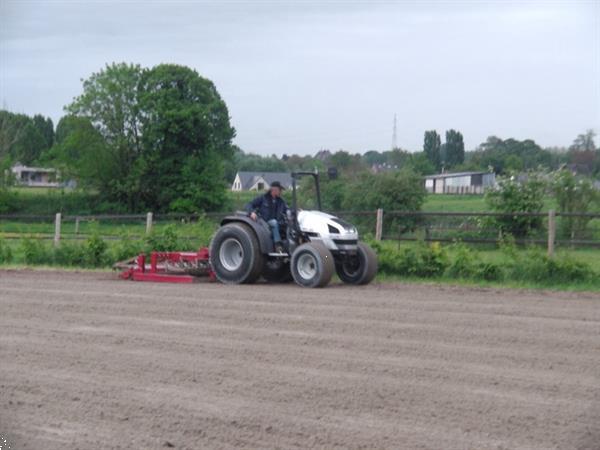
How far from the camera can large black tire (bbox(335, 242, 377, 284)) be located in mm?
15242

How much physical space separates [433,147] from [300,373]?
36.1 m

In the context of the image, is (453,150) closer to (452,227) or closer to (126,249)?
(452,227)

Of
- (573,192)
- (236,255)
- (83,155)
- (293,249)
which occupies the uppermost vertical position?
(83,155)

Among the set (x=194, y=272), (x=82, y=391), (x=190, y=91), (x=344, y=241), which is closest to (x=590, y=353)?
(x=82, y=391)

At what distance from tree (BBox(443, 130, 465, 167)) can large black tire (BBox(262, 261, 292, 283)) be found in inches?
1069

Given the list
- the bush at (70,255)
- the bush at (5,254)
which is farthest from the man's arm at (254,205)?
the bush at (5,254)

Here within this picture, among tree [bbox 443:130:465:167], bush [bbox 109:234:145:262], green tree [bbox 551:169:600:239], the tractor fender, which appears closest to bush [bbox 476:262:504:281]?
the tractor fender

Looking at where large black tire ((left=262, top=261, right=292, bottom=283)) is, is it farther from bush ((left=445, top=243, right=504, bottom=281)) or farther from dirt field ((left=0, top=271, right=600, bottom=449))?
bush ((left=445, top=243, right=504, bottom=281))

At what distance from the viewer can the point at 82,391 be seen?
7.52 m

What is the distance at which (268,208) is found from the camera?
1527 cm

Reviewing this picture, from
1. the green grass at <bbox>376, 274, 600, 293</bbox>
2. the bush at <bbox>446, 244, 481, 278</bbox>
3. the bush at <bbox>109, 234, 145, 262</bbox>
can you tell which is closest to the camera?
the green grass at <bbox>376, 274, 600, 293</bbox>

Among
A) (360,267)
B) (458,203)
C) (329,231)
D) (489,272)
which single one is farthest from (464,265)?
(458,203)

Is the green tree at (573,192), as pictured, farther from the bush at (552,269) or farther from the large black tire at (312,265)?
the large black tire at (312,265)

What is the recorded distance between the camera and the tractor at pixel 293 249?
48.5 ft
